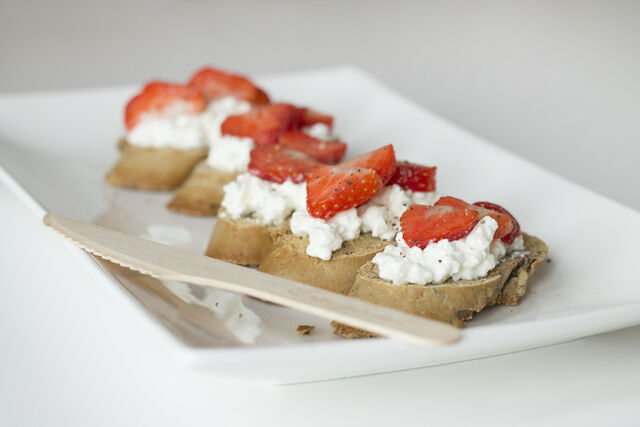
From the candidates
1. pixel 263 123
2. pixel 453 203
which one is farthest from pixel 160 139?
pixel 453 203

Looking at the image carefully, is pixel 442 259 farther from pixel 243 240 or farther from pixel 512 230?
pixel 243 240

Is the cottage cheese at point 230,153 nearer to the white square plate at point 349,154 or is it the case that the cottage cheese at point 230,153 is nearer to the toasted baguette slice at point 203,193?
the toasted baguette slice at point 203,193

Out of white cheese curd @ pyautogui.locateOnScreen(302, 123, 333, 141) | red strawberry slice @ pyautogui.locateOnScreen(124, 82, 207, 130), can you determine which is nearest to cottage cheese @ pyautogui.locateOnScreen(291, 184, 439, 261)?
white cheese curd @ pyautogui.locateOnScreen(302, 123, 333, 141)

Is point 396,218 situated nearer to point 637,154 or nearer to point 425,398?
point 425,398

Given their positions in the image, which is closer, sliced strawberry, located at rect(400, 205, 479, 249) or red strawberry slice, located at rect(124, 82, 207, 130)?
sliced strawberry, located at rect(400, 205, 479, 249)

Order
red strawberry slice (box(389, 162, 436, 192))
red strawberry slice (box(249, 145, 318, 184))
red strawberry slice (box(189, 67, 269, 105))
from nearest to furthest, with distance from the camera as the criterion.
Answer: red strawberry slice (box(389, 162, 436, 192)) → red strawberry slice (box(249, 145, 318, 184)) → red strawberry slice (box(189, 67, 269, 105))

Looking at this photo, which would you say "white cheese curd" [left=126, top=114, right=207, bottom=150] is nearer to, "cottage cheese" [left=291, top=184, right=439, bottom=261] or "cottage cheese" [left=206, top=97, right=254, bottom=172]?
"cottage cheese" [left=206, top=97, right=254, bottom=172]
